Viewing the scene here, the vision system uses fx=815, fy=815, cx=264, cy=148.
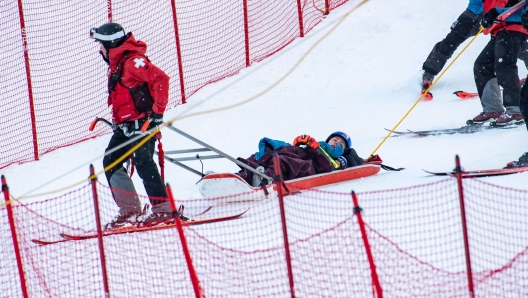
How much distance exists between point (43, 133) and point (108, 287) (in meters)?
6.41

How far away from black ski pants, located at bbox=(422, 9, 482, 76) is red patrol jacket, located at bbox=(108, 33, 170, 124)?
16.4 feet

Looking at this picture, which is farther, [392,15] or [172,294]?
[392,15]

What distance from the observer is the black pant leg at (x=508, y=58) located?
907cm

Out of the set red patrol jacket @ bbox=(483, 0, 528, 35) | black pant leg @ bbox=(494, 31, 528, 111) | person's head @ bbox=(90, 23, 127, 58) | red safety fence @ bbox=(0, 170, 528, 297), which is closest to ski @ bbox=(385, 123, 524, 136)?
black pant leg @ bbox=(494, 31, 528, 111)

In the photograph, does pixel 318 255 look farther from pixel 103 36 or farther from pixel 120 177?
pixel 103 36

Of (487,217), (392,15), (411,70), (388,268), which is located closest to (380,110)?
(411,70)

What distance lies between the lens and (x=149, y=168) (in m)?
7.17

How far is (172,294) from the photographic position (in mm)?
5492

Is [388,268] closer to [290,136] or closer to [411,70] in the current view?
[290,136]

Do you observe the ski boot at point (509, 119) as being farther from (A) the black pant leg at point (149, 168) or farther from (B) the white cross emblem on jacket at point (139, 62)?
(B) the white cross emblem on jacket at point (139, 62)

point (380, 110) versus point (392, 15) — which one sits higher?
point (392, 15)

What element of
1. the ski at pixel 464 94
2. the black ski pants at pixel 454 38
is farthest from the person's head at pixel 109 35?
the ski at pixel 464 94

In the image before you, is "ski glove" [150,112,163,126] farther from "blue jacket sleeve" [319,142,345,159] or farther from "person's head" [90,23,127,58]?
"blue jacket sleeve" [319,142,345,159]

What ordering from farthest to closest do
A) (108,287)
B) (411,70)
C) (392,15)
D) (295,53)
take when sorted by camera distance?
(392,15), (295,53), (411,70), (108,287)
